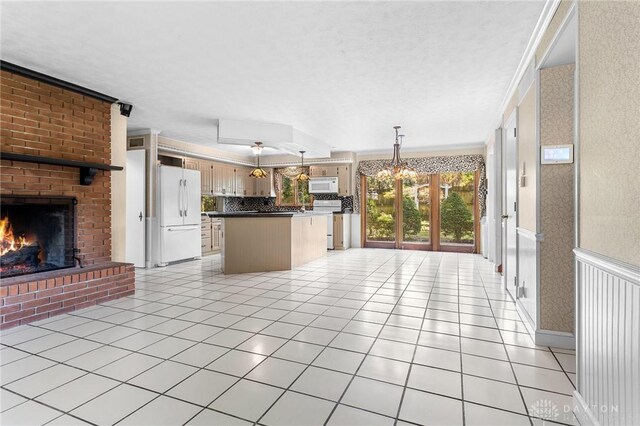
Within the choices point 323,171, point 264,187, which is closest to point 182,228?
point 264,187

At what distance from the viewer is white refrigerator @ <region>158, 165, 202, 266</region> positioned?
19.6 ft

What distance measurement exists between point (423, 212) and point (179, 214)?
5.64 meters

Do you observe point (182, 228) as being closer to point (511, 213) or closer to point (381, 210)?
point (381, 210)

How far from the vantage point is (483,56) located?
10.2 ft

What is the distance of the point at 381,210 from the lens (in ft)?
28.2

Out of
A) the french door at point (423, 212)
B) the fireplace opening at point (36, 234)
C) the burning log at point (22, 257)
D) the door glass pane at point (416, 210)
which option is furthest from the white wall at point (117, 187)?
the door glass pane at point (416, 210)

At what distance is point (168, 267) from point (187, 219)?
1.05 meters

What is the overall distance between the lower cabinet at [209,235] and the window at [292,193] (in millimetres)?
2124

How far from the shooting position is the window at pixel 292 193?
9.09 metres

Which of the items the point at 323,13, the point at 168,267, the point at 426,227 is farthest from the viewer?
the point at 426,227

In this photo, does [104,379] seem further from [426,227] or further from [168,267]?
[426,227]

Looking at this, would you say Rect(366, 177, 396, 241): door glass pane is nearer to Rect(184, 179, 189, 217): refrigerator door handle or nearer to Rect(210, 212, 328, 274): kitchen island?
Rect(210, 212, 328, 274): kitchen island

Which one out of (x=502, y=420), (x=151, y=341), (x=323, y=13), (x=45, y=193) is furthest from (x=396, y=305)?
(x=45, y=193)

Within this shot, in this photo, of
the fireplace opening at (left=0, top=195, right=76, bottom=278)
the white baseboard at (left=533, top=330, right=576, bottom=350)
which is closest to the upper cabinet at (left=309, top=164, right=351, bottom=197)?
the fireplace opening at (left=0, top=195, right=76, bottom=278)
